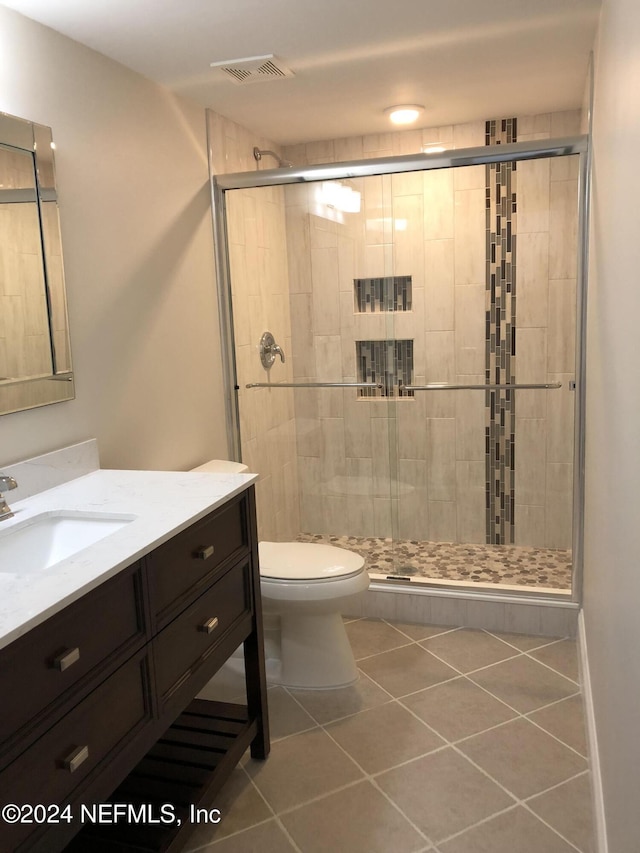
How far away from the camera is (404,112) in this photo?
3.24 meters

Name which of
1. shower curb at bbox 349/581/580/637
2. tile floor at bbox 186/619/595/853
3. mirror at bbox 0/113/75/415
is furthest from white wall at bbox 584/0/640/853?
mirror at bbox 0/113/75/415

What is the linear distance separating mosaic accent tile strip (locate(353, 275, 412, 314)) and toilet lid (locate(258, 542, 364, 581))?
3.48ft

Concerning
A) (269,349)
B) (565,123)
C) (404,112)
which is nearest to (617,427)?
(269,349)

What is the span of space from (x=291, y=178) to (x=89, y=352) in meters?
1.23

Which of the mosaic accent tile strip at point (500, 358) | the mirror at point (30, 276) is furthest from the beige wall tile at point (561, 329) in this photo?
the mirror at point (30, 276)

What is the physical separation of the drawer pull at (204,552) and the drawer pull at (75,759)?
1.75 feet

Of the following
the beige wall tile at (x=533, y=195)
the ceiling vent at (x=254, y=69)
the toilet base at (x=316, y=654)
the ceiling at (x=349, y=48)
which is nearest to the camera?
the ceiling at (x=349, y=48)

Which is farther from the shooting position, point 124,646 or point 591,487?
point 591,487

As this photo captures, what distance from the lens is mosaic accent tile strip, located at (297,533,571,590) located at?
3.18 metres

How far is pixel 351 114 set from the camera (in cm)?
326

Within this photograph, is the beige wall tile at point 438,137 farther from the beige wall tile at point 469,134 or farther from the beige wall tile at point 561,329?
the beige wall tile at point 561,329

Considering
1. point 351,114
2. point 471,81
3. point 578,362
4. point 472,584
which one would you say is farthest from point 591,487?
point 351,114

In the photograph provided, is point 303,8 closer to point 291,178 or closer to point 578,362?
point 291,178

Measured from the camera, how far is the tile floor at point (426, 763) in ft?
6.12
